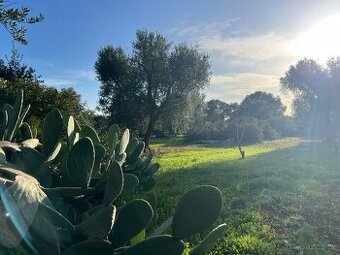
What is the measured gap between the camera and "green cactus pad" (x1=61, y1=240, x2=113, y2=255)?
1.76 m

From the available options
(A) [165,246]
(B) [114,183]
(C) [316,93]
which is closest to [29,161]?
(B) [114,183]

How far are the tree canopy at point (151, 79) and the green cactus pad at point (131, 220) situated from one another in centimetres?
2794

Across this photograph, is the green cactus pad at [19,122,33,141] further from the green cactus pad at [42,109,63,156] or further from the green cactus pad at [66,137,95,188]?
the green cactus pad at [66,137,95,188]

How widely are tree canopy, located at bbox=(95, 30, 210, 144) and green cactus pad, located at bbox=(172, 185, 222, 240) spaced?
92.2 feet

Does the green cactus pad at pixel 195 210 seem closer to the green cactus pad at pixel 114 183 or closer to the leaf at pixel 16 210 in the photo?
the green cactus pad at pixel 114 183

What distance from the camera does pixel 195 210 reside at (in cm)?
180

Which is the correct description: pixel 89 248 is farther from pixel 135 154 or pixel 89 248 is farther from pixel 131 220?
pixel 135 154

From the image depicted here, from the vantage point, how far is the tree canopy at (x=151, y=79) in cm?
2995

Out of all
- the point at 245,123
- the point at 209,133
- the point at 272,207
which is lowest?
the point at 272,207

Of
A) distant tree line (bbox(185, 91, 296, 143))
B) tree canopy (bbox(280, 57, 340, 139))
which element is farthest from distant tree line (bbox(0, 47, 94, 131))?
tree canopy (bbox(280, 57, 340, 139))

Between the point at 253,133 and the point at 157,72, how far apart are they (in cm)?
2234

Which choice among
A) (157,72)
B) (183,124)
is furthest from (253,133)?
(157,72)

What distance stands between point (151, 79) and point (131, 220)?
28433 millimetres

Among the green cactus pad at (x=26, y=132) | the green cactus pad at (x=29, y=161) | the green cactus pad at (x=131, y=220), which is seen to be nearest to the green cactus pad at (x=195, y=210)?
the green cactus pad at (x=131, y=220)
